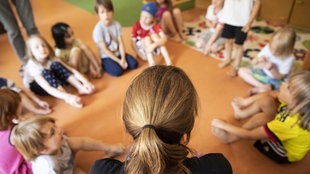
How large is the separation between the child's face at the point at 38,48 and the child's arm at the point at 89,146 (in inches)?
26.5

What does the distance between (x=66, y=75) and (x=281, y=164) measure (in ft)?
4.85

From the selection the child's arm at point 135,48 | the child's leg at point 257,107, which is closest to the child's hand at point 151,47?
the child's arm at point 135,48

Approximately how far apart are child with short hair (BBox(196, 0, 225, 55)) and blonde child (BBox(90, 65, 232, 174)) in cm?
162

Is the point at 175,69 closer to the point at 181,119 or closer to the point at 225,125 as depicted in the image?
the point at 181,119

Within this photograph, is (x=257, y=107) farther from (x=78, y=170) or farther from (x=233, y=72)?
(x=78, y=170)

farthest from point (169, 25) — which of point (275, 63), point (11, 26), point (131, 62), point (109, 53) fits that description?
point (11, 26)

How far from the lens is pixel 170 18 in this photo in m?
2.38

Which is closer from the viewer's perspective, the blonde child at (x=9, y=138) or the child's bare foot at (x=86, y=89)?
the blonde child at (x=9, y=138)

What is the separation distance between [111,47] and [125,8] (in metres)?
1.42

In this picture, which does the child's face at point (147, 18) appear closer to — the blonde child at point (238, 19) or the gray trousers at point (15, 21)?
the blonde child at point (238, 19)

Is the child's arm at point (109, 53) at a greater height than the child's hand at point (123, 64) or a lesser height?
greater

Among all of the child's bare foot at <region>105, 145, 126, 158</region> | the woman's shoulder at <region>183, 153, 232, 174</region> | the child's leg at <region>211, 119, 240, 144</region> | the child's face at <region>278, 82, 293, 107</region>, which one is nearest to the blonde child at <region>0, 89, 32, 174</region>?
the child's bare foot at <region>105, 145, 126, 158</region>

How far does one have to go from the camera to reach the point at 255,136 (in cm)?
120

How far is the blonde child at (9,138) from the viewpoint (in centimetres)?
104
